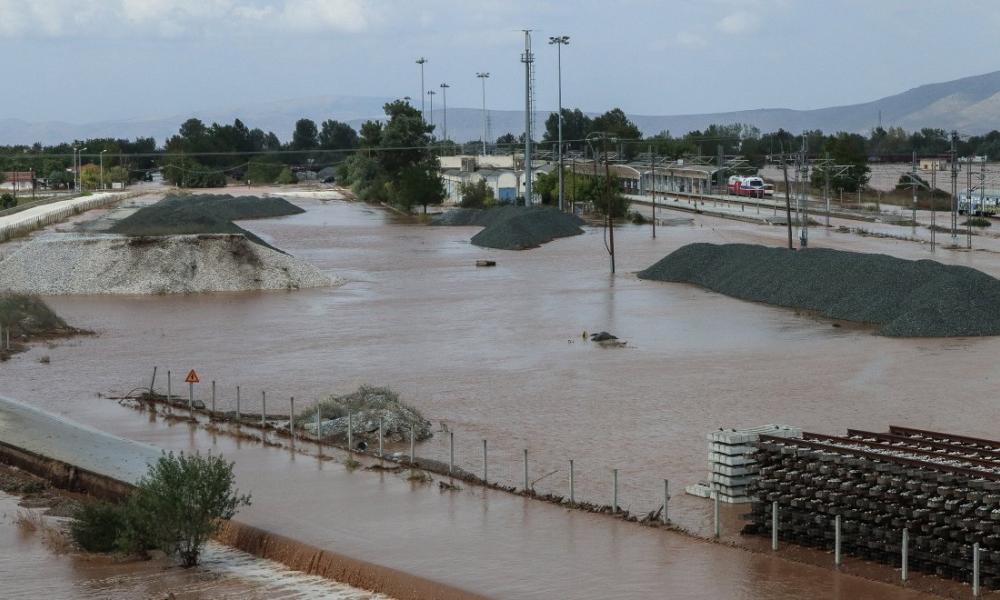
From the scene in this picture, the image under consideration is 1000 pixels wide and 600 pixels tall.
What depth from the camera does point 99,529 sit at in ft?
54.4

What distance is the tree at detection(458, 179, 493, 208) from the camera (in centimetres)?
9275

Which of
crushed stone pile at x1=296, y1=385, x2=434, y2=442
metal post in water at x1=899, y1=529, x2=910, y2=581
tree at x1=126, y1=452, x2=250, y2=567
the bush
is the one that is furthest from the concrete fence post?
metal post in water at x1=899, y1=529, x2=910, y2=581

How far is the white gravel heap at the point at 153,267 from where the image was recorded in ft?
156

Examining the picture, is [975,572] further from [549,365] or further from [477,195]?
[477,195]

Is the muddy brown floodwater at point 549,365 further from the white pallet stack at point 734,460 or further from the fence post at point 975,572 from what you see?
the fence post at point 975,572

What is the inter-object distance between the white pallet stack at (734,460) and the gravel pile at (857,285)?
1857 cm

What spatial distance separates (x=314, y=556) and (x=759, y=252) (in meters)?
34.4

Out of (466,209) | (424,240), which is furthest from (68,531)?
(466,209)

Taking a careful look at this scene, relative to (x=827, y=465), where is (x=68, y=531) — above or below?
below

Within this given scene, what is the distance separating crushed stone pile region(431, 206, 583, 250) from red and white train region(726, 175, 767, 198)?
2907cm

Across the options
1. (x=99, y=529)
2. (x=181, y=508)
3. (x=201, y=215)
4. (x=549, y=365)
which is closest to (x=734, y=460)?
(x=181, y=508)

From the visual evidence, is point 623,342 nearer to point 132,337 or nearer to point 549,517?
point 132,337

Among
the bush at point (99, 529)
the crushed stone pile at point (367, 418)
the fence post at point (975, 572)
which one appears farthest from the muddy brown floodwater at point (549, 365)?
the bush at point (99, 529)

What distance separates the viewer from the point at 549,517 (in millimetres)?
16984
